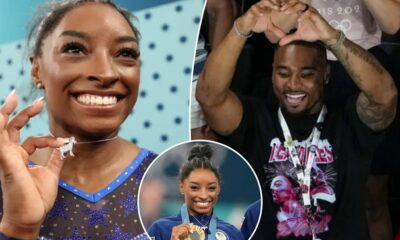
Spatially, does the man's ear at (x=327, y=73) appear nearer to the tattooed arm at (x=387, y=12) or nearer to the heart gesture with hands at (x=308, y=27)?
the heart gesture with hands at (x=308, y=27)

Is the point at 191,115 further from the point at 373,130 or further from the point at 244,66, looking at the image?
the point at 373,130

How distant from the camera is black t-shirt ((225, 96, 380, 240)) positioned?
1604 millimetres

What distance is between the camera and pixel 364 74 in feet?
5.18

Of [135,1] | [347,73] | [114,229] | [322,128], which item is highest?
[135,1]

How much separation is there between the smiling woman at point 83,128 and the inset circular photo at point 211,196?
0.11 m

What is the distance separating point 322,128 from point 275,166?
163 millimetres

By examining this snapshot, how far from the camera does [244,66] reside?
1.62 meters

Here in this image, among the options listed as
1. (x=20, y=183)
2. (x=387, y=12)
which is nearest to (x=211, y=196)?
(x=20, y=183)

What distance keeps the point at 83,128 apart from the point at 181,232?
0.39 metres

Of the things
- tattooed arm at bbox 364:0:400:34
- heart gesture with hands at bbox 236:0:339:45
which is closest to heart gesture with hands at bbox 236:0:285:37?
heart gesture with hands at bbox 236:0:339:45

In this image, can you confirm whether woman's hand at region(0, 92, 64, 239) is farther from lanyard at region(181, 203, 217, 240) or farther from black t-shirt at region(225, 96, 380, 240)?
black t-shirt at region(225, 96, 380, 240)

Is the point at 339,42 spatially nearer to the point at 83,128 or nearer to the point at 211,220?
the point at 211,220

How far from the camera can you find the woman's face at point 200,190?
1633mm

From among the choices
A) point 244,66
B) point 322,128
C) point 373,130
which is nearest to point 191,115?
point 244,66
